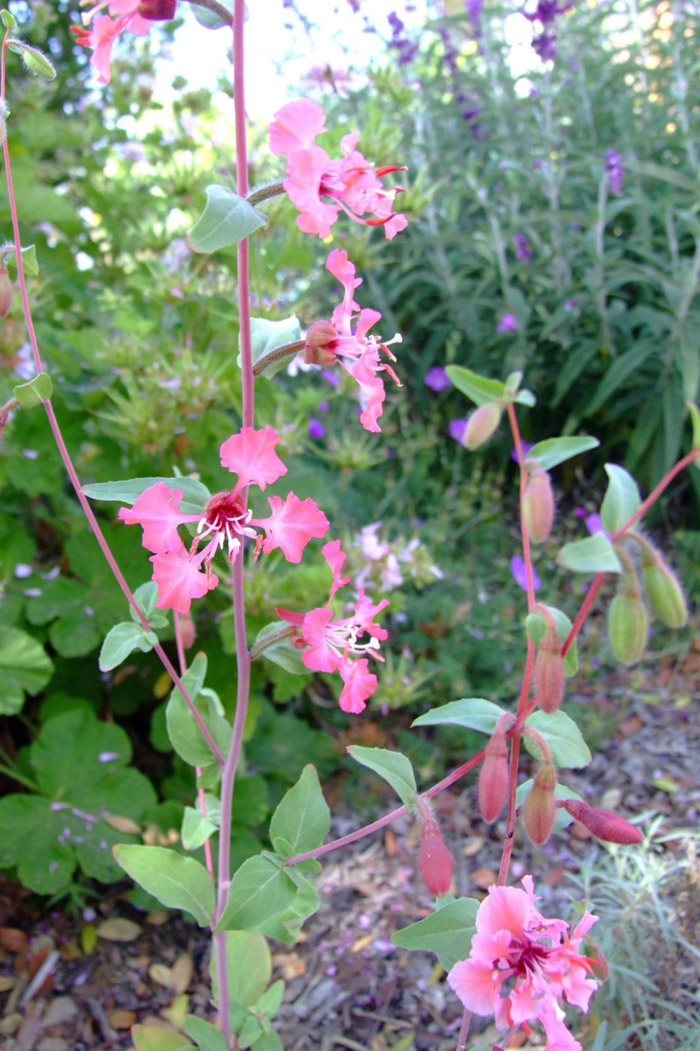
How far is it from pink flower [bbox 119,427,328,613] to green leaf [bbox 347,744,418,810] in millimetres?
249

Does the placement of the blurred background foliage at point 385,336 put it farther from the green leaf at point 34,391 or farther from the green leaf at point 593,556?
the green leaf at point 593,556

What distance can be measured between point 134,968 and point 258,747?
1.60ft

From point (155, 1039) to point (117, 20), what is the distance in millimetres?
1277

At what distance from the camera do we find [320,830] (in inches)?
40.7

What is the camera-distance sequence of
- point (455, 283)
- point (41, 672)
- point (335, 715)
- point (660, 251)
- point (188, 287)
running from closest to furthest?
point (41, 672), point (188, 287), point (335, 715), point (455, 283), point (660, 251)

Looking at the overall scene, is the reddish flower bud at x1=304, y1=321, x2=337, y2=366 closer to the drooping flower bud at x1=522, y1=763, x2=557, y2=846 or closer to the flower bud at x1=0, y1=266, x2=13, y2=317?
the flower bud at x1=0, y1=266, x2=13, y2=317

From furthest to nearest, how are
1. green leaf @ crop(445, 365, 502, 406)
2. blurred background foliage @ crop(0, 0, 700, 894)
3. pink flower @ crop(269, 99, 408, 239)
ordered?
blurred background foliage @ crop(0, 0, 700, 894), green leaf @ crop(445, 365, 502, 406), pink flower @ crop(269, 99, 408, 239)

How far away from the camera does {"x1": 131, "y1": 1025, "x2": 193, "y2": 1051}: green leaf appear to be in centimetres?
117

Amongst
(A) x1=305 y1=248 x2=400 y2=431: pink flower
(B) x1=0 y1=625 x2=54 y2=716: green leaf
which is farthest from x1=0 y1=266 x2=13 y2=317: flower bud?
(B) x1=0 y1=625 x2=54 y2=716: green leaf

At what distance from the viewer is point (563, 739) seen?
95 centimetres

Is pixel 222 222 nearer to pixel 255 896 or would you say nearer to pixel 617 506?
pixel 617 506

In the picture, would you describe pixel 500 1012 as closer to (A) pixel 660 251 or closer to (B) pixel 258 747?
(B) pixel 258 747

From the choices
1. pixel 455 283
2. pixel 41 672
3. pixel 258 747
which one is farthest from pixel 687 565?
pixel 41 672

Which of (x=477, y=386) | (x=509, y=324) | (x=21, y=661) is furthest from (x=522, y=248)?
(x=21, y=661)
